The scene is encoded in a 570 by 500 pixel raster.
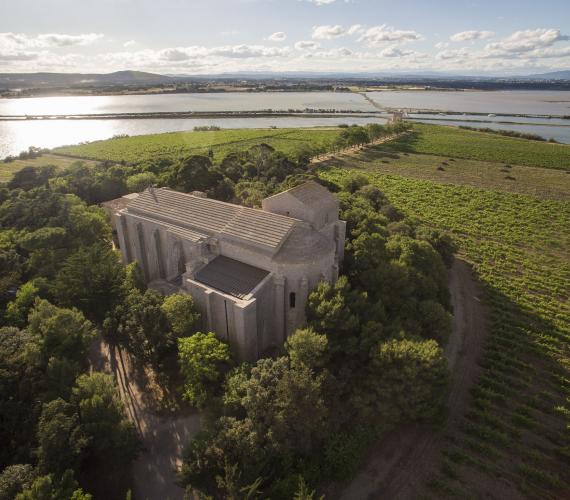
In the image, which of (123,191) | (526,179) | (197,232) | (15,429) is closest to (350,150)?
(526,179)

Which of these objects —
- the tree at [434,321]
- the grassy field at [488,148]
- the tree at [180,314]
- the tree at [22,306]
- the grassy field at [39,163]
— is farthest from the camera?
the grassy field at [488,148]

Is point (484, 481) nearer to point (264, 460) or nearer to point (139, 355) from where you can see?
point (264, 460)

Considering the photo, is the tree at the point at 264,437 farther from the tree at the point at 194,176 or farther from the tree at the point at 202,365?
the tree at the point at 194,176

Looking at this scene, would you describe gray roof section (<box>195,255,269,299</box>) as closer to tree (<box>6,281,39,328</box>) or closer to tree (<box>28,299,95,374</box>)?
tree (<box>28,299,95,374</box>)

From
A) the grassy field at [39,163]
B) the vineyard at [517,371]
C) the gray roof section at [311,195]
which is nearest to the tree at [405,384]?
the vineyard at [517,371]

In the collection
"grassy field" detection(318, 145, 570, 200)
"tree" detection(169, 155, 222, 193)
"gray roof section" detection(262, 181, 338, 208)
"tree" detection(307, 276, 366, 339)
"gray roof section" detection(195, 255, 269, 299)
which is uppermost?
"gray roof section" detection(262, 181, 338, 208)

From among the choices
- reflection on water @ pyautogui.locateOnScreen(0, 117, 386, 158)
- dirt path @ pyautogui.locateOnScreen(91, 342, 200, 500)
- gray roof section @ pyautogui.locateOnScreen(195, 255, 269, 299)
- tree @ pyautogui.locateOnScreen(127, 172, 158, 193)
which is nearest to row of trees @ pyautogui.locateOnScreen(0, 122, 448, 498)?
dirt path @ pyautogui.locateOnScreen(91, 342, 200, 500)

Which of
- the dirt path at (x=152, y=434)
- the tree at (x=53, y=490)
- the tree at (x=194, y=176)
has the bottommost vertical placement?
the dirt path at (x=152, y=434)
